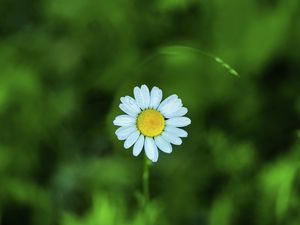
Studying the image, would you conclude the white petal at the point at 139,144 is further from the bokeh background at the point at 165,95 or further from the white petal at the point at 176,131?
the bokeh background at the point at 165,95

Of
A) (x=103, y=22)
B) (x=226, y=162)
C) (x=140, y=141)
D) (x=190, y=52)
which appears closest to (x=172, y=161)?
(x=226, y=162)

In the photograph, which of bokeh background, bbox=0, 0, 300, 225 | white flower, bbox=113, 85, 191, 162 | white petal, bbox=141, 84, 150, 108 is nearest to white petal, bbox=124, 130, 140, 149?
white flower, bbox=113, 85, 191, 162

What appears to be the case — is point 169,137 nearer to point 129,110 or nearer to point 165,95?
point 129,110

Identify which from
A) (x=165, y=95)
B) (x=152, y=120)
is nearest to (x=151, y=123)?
(x=152, y=120)

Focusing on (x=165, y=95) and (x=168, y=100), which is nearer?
(x=168, y=100)

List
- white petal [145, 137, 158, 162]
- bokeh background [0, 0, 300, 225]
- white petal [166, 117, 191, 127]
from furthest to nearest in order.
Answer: bokeh background [0, 0, 300, 225] → white petal [166, 117, 191, 127] → white petal [145, 137, 158, 162]

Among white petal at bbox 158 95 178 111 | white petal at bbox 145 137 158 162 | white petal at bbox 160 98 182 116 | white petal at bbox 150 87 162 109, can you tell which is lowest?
white petal at bbox 145 137 158 162

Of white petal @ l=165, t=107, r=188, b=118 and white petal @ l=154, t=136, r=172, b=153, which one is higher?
white petal @ l=165, t=107, r=188, b=118

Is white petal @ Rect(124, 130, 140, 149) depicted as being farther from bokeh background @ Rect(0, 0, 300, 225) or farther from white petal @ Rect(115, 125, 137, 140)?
bokeh background @ Rect(0, 0, 300, 225)

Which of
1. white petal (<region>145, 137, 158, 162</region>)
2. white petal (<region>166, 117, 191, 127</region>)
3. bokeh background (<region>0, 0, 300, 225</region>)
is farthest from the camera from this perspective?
bokeh background (<region>0, 0, 300, 225</region>)
